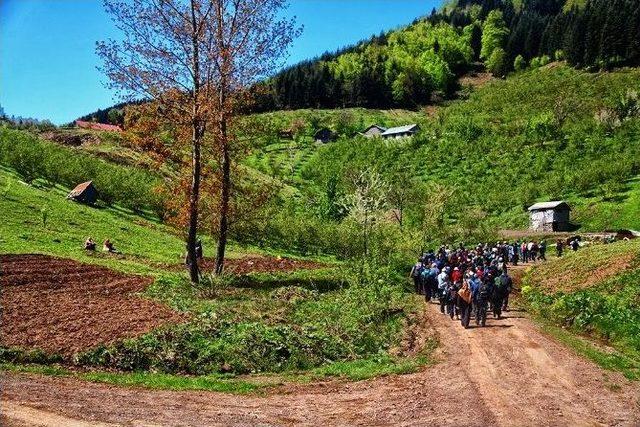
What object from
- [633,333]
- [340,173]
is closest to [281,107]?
[340,173]

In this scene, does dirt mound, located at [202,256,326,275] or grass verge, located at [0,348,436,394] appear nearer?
grass verge, located at [0,348,436,394]

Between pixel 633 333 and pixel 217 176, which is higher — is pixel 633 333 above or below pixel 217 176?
below

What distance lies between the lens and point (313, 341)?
18.6 m

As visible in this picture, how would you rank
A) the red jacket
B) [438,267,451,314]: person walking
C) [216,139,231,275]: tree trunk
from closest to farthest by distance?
1. [438,267,451,314]: person walking
2. the red jacket
3. [216,139,231,275]: tree trunk

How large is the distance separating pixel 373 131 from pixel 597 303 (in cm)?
11366

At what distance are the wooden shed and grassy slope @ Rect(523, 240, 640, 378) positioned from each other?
1545 inches

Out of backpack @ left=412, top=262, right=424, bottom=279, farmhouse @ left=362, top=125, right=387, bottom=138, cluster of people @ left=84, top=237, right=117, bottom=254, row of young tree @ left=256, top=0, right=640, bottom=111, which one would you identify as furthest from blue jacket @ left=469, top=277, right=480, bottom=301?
row of young tree @ left=256, top=0, right=640, bottom=111

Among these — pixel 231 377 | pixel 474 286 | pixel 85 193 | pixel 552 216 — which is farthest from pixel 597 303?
pixel 552 216

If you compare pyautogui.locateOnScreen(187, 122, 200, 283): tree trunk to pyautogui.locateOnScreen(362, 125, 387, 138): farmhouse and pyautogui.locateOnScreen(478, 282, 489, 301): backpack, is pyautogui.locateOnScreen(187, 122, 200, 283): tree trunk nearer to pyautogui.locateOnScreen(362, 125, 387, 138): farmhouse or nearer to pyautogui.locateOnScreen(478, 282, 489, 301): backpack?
pyautogui.locateOnScreen(478, 282, 489, 301): backpack

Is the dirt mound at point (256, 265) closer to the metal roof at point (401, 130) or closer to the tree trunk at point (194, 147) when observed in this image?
the tree trunk at point (194, 147)

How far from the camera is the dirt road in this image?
1160 centimetres

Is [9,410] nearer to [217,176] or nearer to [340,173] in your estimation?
[217,176]

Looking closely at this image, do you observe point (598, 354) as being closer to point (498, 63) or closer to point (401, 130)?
point (401, 130)

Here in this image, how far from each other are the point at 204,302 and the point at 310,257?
91.7 ft
